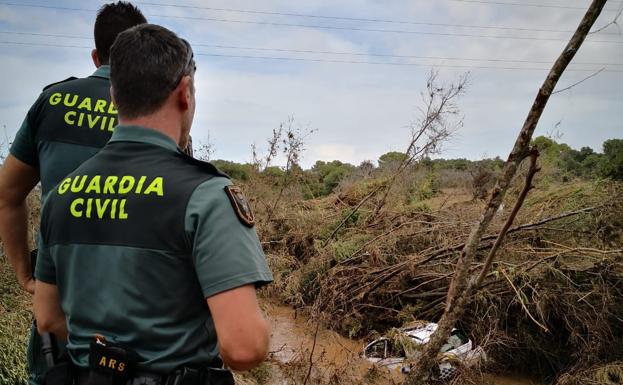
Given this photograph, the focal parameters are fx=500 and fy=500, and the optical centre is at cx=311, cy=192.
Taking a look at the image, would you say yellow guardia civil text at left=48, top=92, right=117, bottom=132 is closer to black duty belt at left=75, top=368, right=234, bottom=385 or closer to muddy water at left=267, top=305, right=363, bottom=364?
black duty belt at left=75, top=368, right=234, bottom=385

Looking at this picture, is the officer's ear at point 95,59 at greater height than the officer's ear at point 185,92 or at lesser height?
greater

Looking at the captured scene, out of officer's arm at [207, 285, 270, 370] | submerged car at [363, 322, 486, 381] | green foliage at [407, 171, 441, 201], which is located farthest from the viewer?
green foliage at [407, 171, 441, 201]

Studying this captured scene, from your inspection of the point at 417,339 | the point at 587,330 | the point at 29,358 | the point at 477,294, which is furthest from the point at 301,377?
the point at 29,358

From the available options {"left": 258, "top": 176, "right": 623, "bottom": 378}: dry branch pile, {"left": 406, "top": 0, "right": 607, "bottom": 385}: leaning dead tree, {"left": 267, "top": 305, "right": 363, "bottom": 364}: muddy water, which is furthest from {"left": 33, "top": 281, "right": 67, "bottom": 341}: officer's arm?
{"left": 258, "top": 176, "right": 623, "bottom": 378}: dry branch pile

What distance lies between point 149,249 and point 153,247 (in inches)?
0.4

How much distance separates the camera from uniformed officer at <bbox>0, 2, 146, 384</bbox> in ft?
A: 6.18

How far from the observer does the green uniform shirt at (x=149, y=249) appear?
46.8 inches

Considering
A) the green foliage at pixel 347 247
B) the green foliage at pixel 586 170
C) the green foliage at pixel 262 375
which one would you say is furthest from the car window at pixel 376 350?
the green foliage at pixel 586 170

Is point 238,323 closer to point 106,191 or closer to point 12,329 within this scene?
point 106,191

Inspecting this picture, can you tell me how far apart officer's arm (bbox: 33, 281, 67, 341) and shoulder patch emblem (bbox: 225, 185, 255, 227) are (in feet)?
2.12

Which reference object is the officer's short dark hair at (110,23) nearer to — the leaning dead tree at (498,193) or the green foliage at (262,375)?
the leaning dead tree at (498,193)

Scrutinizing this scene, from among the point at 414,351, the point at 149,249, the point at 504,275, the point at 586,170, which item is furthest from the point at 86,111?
the point at 586,170

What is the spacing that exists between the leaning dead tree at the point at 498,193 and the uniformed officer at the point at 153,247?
6.25 ft

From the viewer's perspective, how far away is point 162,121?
135 cm
